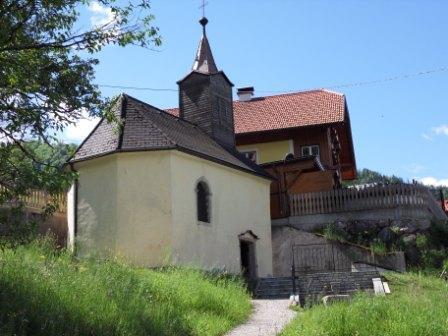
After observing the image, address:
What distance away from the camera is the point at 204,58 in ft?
96.5

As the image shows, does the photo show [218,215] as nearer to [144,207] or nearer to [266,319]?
[144,207]

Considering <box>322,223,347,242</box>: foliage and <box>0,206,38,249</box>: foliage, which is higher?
<box>322,223,347,242</box>: foliage

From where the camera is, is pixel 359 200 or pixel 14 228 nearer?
pixel 14 228

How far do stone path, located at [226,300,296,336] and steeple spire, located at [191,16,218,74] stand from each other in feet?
49.0

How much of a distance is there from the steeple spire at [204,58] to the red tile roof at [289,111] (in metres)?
5.82

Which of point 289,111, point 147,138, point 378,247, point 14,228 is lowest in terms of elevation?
point 378,247

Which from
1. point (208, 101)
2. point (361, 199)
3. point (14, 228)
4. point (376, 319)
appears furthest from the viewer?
point (208, 101)

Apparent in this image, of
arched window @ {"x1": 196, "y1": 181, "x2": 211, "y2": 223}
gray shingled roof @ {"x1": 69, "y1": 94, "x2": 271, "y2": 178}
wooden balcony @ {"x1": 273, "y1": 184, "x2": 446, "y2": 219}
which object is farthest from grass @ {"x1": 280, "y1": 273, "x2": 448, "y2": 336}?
wooden balcony @ {"x1": 273, "y1": 184, "x2": 446, "y2": 219}

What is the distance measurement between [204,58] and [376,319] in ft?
71.1

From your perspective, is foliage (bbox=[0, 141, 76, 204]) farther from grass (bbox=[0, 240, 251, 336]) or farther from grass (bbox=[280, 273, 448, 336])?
grass (bbox=[280, 273, 448, 336])

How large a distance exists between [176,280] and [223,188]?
32.5 ft

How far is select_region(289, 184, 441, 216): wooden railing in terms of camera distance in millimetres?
25906

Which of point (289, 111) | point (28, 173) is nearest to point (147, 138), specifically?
point (28, 173)

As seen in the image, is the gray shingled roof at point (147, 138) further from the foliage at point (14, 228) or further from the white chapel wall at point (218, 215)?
the foliage at point (14, 228)
